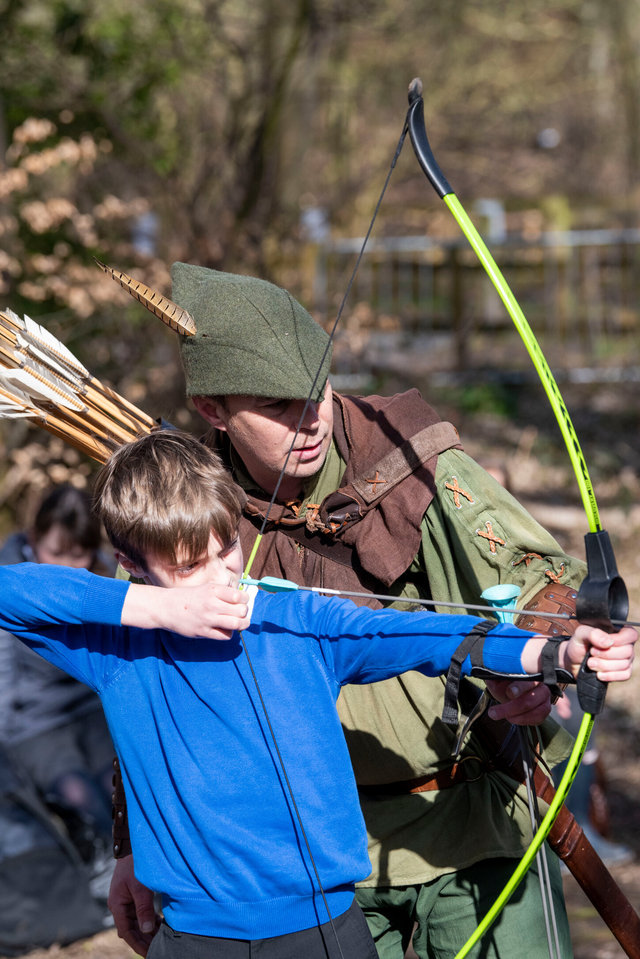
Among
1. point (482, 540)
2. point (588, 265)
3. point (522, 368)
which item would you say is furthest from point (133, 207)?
point (588, 265)

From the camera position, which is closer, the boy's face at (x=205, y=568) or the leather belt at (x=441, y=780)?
the boy's face at (x=205, y=568)

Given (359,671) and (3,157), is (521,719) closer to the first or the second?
(359,671)

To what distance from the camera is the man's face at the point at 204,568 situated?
1647 mm

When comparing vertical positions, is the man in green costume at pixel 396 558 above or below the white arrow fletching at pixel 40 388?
below

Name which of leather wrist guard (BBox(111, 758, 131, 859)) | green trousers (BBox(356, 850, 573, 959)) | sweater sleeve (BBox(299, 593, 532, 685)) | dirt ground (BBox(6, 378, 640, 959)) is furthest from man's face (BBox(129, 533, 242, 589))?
dirt ground (BBox(6, 378, 640, 959))

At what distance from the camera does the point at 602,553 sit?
155 cm

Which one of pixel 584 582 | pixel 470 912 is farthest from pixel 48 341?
pixel 470 912

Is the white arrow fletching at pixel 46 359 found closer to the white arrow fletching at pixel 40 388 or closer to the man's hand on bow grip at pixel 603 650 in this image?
the white arrow fletching at pixel 40 388

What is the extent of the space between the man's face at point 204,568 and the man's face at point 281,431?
33 centimetres

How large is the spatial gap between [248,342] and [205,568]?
0.49 m

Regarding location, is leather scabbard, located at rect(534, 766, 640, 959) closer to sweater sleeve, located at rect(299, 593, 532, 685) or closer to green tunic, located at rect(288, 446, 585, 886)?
green tunic, located at rect(288, 446, 585, 886)

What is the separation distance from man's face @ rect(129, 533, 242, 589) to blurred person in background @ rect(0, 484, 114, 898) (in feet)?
7.22

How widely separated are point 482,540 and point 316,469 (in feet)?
1.09

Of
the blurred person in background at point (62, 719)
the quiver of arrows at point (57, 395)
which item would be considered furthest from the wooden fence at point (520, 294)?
the quiver of arrows at point (57, 395)
